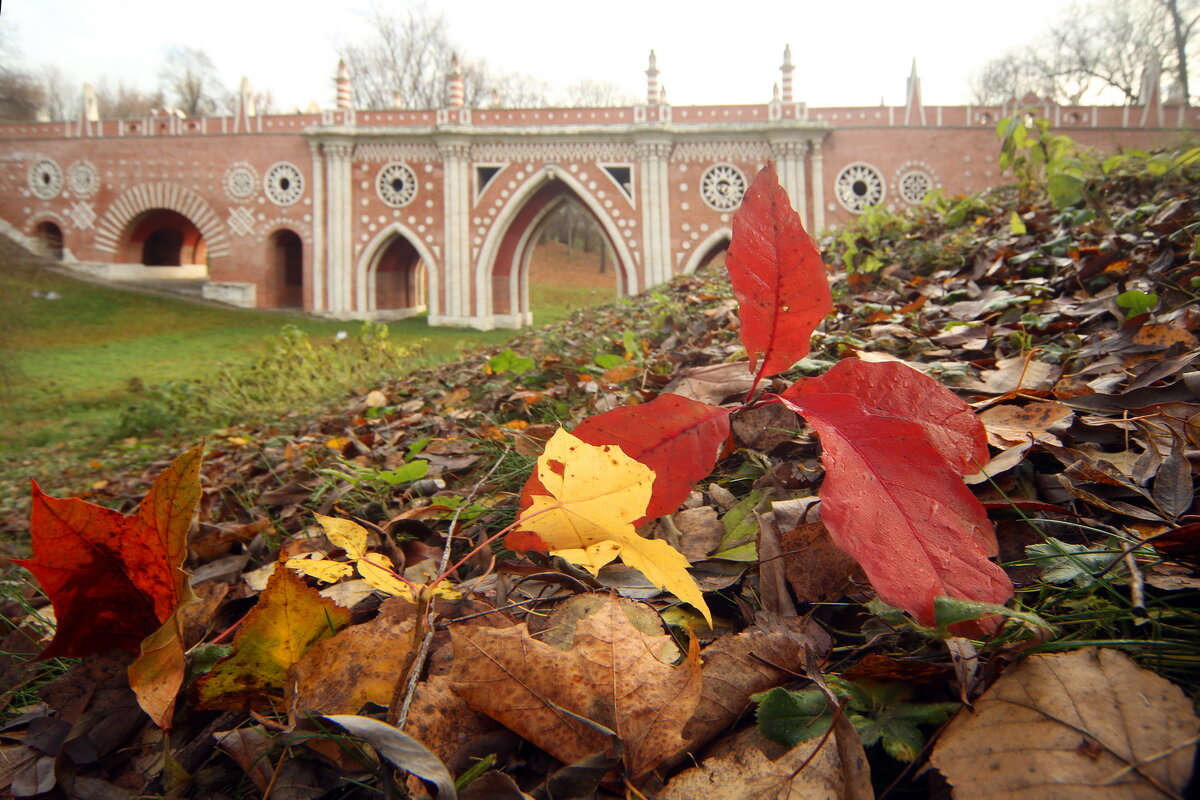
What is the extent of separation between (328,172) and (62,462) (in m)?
11.7

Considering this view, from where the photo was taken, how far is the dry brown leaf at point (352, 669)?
2.03ft

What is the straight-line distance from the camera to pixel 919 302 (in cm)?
189

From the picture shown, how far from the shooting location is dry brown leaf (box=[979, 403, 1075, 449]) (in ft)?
2.77

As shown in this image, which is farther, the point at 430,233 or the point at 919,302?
the point at 430,233

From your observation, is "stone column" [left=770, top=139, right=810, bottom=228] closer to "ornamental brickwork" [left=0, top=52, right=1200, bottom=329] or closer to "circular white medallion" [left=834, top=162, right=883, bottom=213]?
"ornamental brickwork" [left=0, top=52, right=1200, bottom=329]

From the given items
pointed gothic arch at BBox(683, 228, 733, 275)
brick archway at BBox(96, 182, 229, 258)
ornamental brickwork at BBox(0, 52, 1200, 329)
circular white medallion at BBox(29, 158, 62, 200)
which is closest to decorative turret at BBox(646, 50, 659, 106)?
ornamental brickwork at BBox(0, 52, 1200, 329)

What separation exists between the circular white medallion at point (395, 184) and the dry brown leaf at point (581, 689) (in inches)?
625

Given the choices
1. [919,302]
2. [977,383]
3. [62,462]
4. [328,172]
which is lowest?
[62,462]

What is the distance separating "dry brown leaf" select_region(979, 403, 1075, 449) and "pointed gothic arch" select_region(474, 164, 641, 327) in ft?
44.7

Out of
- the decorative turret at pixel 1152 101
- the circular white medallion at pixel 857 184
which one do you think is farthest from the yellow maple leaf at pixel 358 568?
the decorative turret at pixel 1152 101

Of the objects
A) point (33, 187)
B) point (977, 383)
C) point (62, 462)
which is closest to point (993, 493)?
point (977, 383)

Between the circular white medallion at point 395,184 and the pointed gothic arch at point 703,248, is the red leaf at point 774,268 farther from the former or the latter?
the circular white medallion at point 395,184

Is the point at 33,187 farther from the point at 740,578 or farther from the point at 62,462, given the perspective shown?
the point at 740,578

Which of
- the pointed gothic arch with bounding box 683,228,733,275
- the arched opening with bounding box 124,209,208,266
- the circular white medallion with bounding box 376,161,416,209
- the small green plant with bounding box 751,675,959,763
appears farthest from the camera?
the arched opening with bounding box 124,209,208,266
